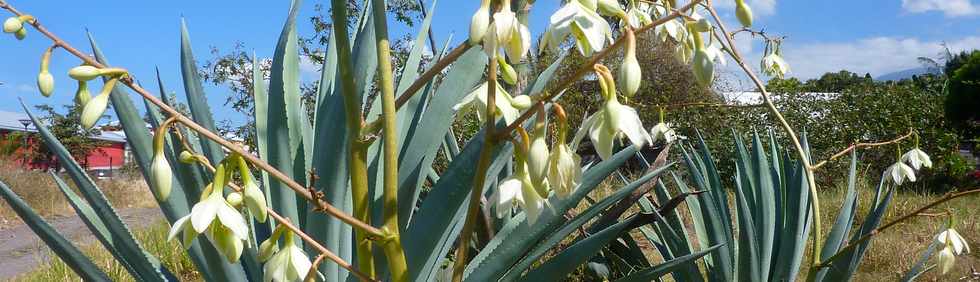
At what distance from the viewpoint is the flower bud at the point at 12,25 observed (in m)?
0.88

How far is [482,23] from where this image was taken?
2.23 feet

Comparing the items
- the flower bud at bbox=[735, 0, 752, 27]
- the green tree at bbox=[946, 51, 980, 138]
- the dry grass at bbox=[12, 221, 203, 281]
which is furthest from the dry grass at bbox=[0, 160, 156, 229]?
the green tree at bbox=[946, 51, 980, 138]

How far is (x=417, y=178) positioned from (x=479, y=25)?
1.89ft

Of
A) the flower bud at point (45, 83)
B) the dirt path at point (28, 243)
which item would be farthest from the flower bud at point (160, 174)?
the dirt path at point (28, 243)

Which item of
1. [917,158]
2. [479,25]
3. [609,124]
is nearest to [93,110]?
[479,25]

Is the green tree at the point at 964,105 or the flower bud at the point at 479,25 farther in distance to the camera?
the green tree at the point at 964,105

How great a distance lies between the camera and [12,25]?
2.91ft

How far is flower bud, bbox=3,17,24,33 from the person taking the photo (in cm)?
88

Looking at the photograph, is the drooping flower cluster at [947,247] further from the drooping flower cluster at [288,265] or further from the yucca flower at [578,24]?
the drooping flower cluster at [288,265]

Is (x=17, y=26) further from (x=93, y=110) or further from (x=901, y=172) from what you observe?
(x=901, y=172)

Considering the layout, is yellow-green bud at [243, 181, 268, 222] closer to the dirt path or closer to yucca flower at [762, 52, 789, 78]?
yucca flower at [762, 52, 789, 78]

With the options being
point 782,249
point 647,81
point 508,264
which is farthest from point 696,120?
point 508,264

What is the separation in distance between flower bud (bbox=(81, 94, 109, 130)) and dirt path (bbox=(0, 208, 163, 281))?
4.23 m

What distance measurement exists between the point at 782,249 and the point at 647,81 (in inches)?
337
